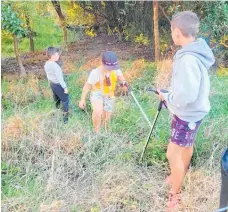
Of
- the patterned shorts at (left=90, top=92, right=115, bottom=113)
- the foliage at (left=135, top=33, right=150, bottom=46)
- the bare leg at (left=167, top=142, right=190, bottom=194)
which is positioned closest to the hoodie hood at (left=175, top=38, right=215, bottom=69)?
the bare leg at (left=167, top=142, right=190, bottom=194)

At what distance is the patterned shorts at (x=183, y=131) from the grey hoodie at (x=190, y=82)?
4cm

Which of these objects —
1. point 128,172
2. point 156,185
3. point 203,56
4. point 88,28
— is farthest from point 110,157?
point 88,28

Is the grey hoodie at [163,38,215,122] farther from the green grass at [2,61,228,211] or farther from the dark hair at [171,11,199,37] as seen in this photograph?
the green grass at [2,61,228,211]

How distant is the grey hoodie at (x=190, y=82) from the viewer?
259cm

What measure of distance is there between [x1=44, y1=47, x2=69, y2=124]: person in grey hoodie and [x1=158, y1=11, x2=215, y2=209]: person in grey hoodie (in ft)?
6.41

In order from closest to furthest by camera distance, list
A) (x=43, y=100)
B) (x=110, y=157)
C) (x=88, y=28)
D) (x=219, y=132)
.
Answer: (x=110, y=157), (x=219, y=132), (x=43, y=100), (x=88, y=28)

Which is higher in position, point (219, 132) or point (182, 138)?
point (182, 138)

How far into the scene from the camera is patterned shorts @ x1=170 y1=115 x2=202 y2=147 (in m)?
2.84

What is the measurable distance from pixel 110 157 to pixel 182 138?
39.2 inches

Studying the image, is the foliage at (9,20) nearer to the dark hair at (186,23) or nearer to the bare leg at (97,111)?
the bare leg at (97,111)

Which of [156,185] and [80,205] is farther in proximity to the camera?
[156,185]

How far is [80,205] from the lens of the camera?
304 cm

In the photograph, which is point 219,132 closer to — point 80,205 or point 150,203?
point 150,203

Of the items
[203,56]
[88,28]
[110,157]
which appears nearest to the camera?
[203,56]
